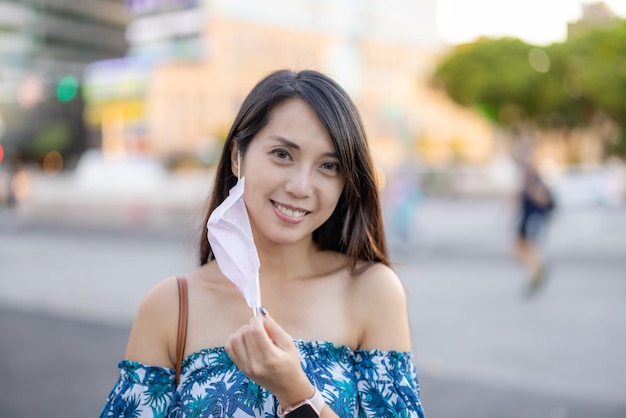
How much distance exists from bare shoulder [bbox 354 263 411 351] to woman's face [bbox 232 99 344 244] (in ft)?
0.72

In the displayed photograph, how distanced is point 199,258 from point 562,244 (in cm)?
1449

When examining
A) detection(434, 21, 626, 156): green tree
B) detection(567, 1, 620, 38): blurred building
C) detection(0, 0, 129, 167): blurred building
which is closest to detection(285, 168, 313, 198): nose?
detection(434, 21, 626, 156): green tree

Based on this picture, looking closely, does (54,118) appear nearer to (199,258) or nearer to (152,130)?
(152,130)

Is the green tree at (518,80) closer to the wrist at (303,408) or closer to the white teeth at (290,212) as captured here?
the white teeth at (290,212)

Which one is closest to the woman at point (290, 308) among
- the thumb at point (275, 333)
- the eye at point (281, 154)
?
the eye at point (281, 154)

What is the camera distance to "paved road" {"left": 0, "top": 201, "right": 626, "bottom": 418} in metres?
5.18

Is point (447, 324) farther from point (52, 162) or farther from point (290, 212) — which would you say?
point (52, 162)

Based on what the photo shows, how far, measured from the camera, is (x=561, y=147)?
250 ft

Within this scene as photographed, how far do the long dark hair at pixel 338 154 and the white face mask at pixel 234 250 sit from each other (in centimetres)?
33

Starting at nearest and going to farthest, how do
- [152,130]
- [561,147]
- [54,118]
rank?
1. [152,130]
2. [561,147]
3. [54,118]

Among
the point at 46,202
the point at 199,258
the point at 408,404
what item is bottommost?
the point at 46,202

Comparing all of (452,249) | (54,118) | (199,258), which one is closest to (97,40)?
(54,118)

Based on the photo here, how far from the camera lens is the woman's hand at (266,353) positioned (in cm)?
138

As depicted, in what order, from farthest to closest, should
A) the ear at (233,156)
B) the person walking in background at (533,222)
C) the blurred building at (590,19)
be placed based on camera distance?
the blurred building at (590,19)
the person walking in background at (533,222)
the ear at (233,156)
